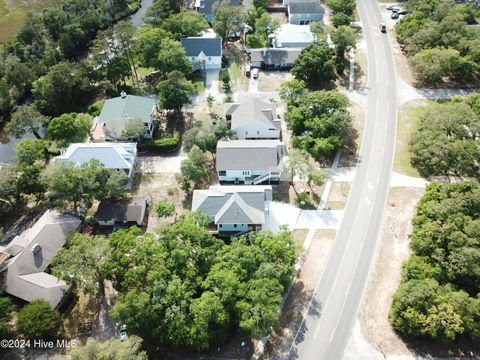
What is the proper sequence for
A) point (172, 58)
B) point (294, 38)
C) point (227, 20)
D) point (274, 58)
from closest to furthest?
point (172, 58), point (274, 58), point (294, 38), point (227, 20)

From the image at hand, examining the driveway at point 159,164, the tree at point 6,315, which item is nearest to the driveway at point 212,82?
the driveway at point 159,164

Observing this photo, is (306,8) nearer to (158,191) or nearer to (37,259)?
(158,191)

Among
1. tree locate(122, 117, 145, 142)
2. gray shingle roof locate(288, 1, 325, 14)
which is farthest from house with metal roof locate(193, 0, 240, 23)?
tree locate(122, 117, 145, 142)

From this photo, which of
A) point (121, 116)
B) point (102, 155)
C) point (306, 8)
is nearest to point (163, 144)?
point (121, 116)

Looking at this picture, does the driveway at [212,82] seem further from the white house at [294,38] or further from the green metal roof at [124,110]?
the white house at [294,38]

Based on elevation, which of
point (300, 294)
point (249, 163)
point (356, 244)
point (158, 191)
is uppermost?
point (249, 163)

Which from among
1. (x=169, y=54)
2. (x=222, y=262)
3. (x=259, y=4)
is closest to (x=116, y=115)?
(x=169, y=54)
